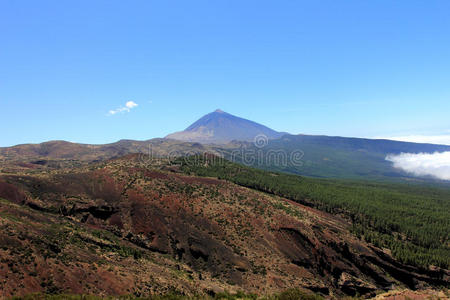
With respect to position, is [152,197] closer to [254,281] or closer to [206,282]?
[206,282]

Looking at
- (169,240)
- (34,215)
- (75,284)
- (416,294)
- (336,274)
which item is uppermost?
(34,215)

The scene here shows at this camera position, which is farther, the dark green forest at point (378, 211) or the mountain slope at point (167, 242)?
the dark green forest at point (378, 211)

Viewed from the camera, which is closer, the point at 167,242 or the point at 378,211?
the point at 167,242

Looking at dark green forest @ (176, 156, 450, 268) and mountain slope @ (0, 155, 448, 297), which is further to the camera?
dark green forest @ (176, 156, 450, 268)

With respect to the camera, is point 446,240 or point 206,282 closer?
point 206,282

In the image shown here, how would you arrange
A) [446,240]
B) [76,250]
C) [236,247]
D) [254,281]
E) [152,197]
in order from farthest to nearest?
[446,240], [152,197], [236,247], [254,281], [76,250]

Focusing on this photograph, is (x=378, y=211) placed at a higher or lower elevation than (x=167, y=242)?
lower

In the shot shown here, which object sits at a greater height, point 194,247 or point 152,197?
point 152,197

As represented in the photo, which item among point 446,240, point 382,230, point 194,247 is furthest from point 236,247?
point 446,240
